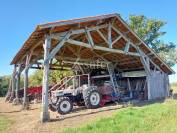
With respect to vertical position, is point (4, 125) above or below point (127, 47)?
below

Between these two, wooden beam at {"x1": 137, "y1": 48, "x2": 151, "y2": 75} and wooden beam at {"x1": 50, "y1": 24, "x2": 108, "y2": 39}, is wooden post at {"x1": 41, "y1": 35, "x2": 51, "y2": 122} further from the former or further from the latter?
wooden beam at {"x1": 137, "y1": 48, "x2": 151, "y2": 75}

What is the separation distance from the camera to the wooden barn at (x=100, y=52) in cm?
1411

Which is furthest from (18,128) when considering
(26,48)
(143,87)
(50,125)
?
(143,87)

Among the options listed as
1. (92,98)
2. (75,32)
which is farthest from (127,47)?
(75,32)

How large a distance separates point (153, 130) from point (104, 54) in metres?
11.6

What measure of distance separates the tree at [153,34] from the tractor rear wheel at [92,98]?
1198 inches

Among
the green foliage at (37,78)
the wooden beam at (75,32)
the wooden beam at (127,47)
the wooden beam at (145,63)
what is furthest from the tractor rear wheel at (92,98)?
the green foliage at (37,78)

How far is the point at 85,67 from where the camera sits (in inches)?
911

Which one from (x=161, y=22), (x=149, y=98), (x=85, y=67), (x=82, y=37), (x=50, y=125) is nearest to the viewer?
(x=50, y=125)

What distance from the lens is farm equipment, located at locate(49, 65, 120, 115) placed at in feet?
48.5

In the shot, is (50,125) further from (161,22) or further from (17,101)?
(161,22)

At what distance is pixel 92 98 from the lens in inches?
632

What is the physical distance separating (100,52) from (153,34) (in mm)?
27274

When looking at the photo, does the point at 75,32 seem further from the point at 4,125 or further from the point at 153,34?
the point at 153,34
